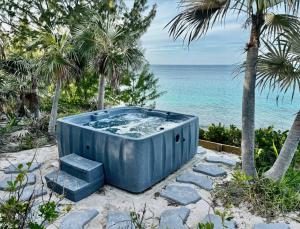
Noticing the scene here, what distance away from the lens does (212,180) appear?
4.37 m

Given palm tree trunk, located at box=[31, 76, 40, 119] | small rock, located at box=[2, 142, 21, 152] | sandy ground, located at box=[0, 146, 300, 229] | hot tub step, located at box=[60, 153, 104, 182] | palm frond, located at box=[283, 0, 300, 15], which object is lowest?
sandy ground, located at box=[0, 146, 300, 229]

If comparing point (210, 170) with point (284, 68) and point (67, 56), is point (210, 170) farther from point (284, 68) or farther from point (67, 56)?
point (67, 56)

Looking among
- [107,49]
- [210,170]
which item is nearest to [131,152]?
[210,170]

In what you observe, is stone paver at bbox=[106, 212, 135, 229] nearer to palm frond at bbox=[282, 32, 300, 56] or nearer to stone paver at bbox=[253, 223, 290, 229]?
stone paver at bbox=[253, 223, 290, 229]

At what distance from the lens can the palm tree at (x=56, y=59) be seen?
5.57 metres

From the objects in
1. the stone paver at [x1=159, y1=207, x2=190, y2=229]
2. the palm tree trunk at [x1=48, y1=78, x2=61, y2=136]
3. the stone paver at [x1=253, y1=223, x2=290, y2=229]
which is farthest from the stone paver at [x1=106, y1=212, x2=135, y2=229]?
the palm tree trunk at [x1=48, y1=78, x2=61, y2=136]

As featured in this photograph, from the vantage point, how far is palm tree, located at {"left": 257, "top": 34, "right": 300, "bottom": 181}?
319 centimetres

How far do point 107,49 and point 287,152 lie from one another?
15.2 feet

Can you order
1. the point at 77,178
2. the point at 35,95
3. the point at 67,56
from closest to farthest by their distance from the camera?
the point at 77,178, the point at 67,56, the point at 35,95

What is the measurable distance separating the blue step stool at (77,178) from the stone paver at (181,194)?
103 cm

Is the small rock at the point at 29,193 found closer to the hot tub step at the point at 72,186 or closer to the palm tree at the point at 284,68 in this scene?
the hot tub step at the point at 72,186

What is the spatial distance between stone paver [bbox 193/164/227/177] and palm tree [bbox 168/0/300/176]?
0.87 meters

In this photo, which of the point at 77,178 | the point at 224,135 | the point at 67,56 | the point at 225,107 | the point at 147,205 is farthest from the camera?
the point at 225,107

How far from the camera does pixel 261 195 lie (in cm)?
362
